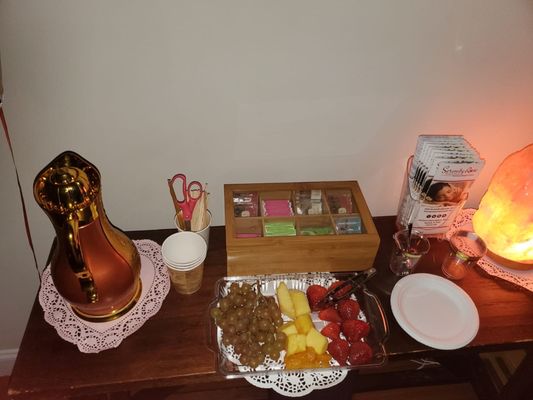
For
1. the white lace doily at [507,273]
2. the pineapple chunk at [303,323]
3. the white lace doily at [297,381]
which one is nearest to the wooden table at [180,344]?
the white lace doily at [507,273]

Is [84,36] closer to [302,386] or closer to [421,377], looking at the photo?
[302,386]

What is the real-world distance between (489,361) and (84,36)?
6.58ft

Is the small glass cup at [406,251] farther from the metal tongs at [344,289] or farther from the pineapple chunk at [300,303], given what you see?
the pineapple chunk at [300,303]

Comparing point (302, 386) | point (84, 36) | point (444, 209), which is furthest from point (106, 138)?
point (444, 209)

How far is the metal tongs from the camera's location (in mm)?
1100

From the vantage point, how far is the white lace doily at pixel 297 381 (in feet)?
3.16

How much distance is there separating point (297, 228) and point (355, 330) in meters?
0.32

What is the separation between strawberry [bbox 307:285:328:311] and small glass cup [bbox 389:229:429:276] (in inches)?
10.3

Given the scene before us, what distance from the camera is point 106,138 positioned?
1113 millimetres

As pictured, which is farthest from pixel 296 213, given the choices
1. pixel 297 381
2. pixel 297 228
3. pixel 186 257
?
pixel 297 381

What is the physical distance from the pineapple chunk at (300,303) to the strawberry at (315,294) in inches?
0.5

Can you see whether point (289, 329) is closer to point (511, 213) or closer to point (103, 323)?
point (103, 323)

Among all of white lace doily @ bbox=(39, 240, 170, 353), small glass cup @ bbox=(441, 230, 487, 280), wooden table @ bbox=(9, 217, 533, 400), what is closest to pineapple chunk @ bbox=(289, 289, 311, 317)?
wooden table @ bbox=(9, 217, 533, 400)

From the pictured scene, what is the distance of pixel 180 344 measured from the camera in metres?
1.01
